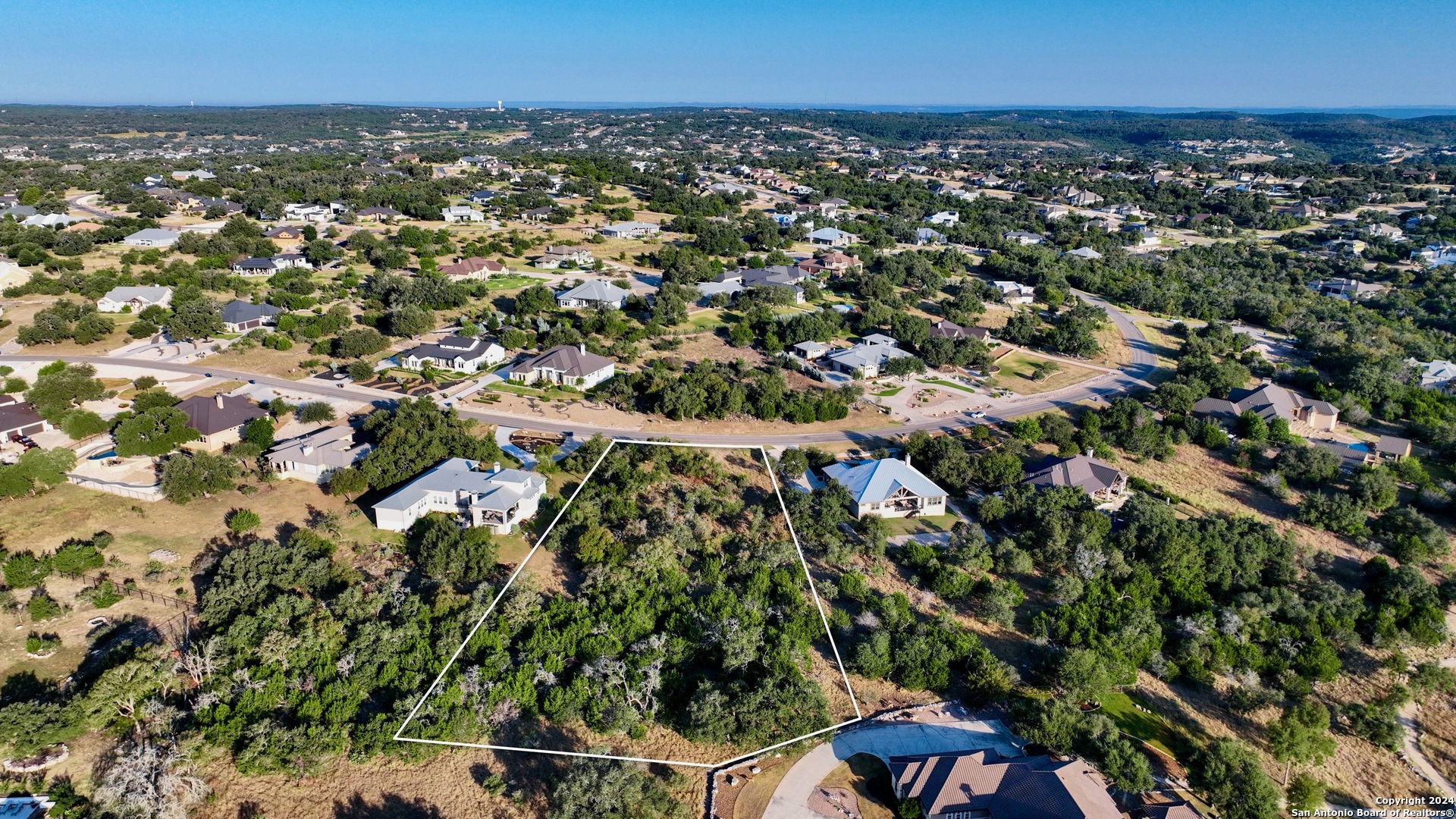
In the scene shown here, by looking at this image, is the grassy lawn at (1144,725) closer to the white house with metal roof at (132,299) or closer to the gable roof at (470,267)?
the gable roof at (470,267)

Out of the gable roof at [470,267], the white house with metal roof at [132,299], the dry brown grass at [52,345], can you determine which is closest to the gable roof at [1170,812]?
the dry brown grass at [52,345]

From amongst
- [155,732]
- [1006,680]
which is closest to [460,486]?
[155,732]

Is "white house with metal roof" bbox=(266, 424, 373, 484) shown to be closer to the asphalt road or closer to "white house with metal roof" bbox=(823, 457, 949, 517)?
"white house with metal roof" bbox=(823, 457, 949, 517)

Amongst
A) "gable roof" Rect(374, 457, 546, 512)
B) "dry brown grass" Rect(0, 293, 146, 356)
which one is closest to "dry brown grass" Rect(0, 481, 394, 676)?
"gable roof" Rect(374, 457, 546, 512)

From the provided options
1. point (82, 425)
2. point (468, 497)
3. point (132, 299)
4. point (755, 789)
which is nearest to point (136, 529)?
point (82, 425)

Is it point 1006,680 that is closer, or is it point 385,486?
point 1006,680

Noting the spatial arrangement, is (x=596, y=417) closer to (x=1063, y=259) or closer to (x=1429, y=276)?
(x=1063, y=259)
